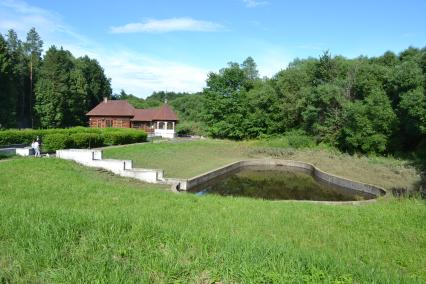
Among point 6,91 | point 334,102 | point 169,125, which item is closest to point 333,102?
point 334,102

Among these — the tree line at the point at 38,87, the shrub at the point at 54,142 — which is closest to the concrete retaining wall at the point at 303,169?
the shrub at the point at 54,142

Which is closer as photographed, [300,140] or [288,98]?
[300,140]

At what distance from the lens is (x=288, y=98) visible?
42375 millimetres

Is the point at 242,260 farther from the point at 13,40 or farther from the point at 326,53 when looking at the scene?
the point at 13,40

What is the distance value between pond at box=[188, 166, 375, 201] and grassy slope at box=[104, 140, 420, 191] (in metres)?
1.45

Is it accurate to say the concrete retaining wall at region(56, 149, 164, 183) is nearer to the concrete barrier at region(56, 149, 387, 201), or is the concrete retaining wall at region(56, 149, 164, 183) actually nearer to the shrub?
the concrete barrier at region(56, 149, 387, 201)

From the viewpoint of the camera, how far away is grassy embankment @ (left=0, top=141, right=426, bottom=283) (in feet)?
14.5

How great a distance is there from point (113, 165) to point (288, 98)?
27.6 m

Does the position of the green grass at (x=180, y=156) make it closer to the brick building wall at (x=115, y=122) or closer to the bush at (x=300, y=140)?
the bush at (x=300, y=140)

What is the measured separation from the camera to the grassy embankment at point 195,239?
4.43 metres

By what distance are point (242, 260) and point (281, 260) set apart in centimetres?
48

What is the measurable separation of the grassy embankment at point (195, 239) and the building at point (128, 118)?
121 ft

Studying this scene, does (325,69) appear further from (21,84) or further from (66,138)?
(21,84)

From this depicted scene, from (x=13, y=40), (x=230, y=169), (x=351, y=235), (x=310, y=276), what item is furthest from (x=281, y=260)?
(x=13, y=40)
